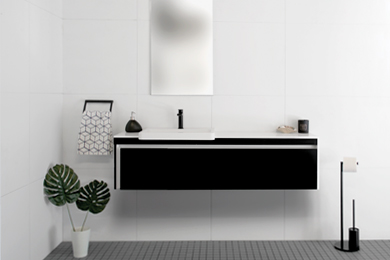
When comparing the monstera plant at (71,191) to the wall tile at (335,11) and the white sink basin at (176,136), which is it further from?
the wall tile at (335,11)

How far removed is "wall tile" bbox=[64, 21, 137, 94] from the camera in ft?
11.1

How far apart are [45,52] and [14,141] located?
32.4 inches

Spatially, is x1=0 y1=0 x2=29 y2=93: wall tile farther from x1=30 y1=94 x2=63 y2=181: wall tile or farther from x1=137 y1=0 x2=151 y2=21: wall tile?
x1=137 y1=0 x2=151 y2=21: wall tile

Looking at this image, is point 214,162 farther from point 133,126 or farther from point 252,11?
point 252,11

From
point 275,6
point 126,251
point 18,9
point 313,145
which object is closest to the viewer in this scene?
point 18,9

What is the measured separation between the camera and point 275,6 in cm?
341

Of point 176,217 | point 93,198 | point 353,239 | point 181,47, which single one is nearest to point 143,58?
point 181,47

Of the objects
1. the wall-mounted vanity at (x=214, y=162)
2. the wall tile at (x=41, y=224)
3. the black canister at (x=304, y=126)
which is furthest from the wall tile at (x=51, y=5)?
the black canister at (x=304, y=126)


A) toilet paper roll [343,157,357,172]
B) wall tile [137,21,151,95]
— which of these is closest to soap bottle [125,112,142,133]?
wall tile [137,21,151,95]

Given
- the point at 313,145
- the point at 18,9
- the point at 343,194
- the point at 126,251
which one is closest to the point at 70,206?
the point at 126,251

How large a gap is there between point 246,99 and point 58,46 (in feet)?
5.18

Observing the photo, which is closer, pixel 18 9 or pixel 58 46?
pixel 18 9

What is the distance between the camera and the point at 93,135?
10.7ft

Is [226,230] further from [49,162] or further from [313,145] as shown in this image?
[49,162]
